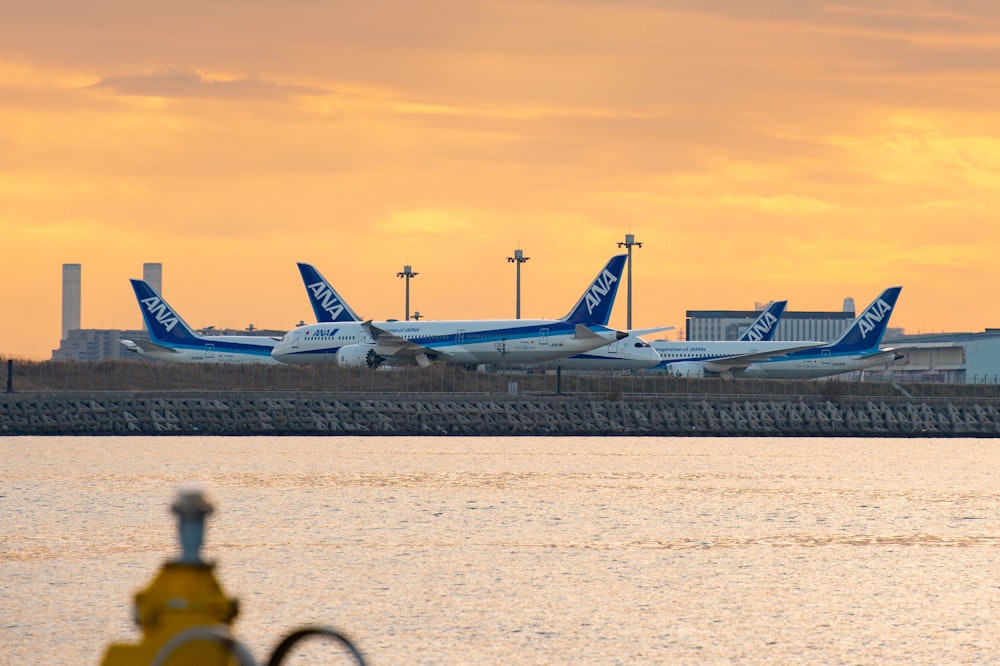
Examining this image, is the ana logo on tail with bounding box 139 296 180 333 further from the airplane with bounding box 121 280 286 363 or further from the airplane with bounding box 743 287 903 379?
the airplane with bounding box 743 287 903 379

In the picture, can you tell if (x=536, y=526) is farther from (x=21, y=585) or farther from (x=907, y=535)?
(x=21, y=585)

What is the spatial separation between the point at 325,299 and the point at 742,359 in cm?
3484

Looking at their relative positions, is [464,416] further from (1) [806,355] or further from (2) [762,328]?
(2) [762,328]

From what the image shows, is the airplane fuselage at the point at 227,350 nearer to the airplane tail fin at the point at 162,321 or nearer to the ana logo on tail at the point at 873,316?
the airplane tail fin at the point at 162,321

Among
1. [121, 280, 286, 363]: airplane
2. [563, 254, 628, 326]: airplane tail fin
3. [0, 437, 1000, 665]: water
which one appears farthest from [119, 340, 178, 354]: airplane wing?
[0, 437, 1000, 665]: water

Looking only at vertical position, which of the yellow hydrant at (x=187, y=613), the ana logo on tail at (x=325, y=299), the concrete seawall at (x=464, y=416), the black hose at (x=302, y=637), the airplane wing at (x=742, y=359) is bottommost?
the black hose at (x=302, y=637)

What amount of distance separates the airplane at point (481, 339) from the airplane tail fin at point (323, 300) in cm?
1480

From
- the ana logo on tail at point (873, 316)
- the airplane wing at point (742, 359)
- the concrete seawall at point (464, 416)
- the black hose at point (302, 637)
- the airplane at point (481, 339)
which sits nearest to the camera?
the black hose at point (302, 637)

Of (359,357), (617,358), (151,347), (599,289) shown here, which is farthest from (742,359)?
(151,347)

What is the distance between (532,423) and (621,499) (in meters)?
42.6

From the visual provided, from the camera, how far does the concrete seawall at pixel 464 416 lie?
7738 cm

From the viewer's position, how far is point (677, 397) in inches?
3457

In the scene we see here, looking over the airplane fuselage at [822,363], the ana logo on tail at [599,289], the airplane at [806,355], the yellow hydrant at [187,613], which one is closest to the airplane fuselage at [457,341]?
the ana logo on tail at [599,289]

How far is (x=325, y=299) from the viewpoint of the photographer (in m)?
121
